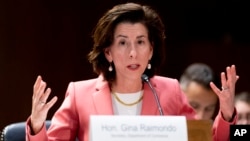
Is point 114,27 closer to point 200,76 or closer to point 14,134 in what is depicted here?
point 14,134

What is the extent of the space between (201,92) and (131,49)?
1.24 meters

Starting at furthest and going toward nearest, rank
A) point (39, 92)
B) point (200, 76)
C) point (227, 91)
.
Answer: point (200, 76) < point (227, 91) < point (39, 92)

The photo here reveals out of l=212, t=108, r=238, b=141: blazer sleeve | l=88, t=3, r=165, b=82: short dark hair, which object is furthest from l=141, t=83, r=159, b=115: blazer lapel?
l=212, t=108, r=238, b=141: blazer sleeve

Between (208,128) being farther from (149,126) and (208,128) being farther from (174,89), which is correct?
(174,89)

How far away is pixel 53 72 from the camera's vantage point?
16.4 feet

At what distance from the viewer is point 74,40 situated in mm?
5059

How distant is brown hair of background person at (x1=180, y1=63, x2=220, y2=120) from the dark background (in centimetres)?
162

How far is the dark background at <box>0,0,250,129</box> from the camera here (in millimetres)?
4820

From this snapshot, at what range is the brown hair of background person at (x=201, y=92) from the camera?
11.4 feet

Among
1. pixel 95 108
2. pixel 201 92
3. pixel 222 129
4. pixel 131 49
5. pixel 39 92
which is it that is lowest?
pixel 201 92

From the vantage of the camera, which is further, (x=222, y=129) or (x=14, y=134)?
(x=14, y=134)

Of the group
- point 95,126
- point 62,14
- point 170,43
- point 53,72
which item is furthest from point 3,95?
point 95,126

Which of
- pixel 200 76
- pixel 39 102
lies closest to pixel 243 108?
pixel 200 76

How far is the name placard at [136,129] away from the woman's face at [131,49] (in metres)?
0.39
